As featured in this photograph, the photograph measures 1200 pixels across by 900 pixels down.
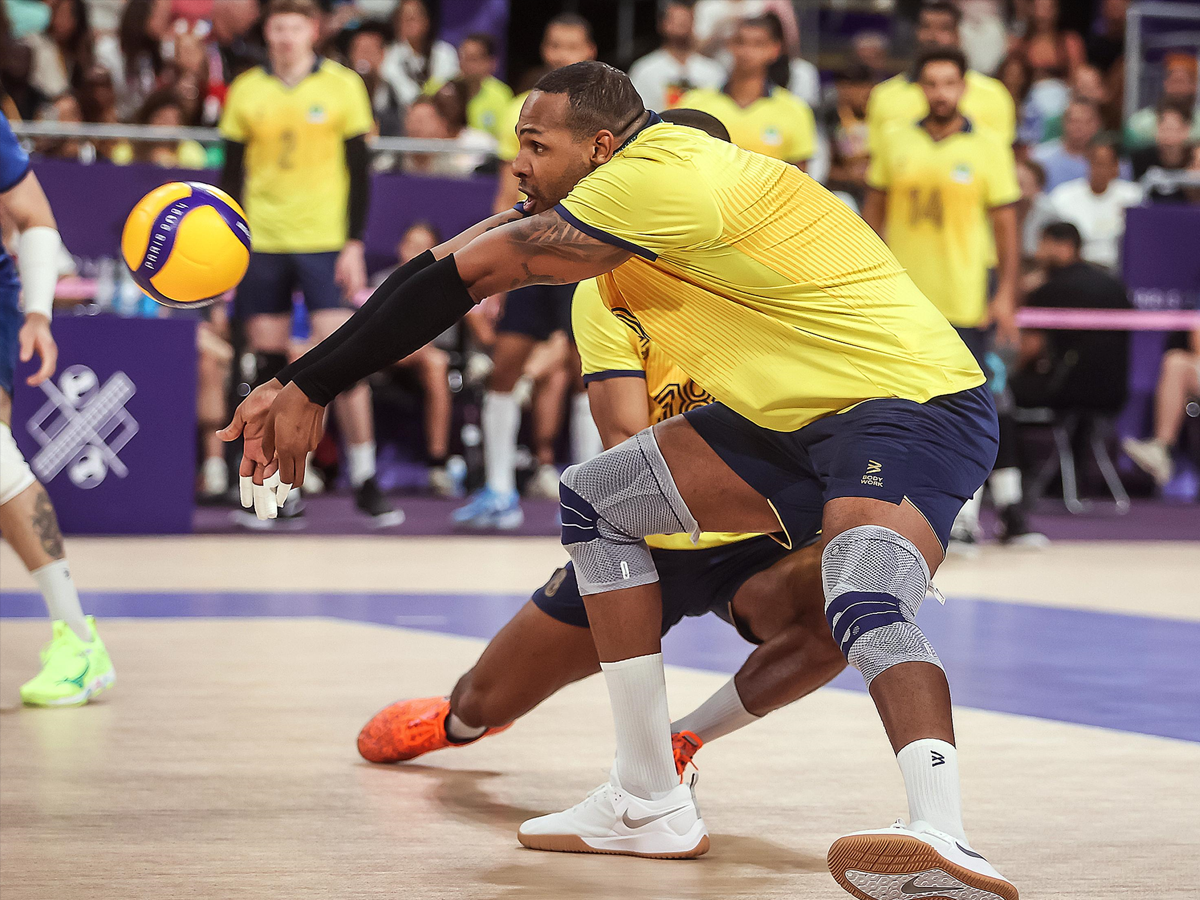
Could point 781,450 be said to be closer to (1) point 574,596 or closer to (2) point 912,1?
(1) point 574,596

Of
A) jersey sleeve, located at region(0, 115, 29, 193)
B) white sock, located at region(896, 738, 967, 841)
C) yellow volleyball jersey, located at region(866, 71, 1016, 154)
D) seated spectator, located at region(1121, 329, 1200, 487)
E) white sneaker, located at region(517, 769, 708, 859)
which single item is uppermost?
jersey sleeve, located at region(0, 115, 29, 193)

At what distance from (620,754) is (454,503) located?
21.2ft

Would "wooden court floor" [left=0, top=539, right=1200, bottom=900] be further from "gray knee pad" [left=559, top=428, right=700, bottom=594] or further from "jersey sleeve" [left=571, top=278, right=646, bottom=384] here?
"jersey sleeve" [left=571, top=278, right=646, bottom=384]

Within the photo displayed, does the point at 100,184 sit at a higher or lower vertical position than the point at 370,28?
lower

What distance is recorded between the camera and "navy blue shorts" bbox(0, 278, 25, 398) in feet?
14.0

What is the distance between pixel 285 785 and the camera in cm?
340

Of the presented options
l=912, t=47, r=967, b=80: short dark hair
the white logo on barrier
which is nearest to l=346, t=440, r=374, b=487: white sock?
the white logo on barrier

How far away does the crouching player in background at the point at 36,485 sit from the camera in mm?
4191

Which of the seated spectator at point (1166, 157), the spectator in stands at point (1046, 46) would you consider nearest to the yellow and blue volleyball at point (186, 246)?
the seated spectator at point (1166, 157)

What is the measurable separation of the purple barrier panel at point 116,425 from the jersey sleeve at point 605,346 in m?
4.24

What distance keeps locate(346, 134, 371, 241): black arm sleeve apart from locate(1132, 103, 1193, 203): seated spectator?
5.47 meters

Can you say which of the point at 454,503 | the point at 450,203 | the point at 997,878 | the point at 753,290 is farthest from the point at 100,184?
the point at 997,878

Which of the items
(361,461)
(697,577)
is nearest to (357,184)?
(361,461)

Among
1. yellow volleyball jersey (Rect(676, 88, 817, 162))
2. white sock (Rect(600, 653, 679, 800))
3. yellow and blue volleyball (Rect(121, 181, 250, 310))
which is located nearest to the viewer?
white sock (Rect(600, 653, 679, 800))
